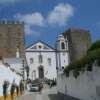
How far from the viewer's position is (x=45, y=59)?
90562 millimetres

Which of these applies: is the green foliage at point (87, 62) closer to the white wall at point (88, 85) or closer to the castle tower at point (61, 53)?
the white wall at point (88, 85)

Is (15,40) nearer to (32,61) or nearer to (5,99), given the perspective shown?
(32,61)

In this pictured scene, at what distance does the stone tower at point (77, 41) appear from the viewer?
95.6 m

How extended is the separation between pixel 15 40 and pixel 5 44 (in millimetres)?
2529

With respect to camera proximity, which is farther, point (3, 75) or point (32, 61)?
→ point (32, 61)

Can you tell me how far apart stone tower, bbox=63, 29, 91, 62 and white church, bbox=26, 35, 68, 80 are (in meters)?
4.17

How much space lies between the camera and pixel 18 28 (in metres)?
84.4

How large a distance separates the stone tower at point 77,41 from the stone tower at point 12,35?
16.0 metres

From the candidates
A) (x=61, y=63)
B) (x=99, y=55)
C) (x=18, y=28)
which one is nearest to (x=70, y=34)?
(x=61, y=63)

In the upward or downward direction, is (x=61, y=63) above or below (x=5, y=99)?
above

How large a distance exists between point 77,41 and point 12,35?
20714mm

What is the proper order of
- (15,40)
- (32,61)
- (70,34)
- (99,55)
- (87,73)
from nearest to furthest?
(99,55)
(87,73)
(15,40)
(32,61)
(70,34)

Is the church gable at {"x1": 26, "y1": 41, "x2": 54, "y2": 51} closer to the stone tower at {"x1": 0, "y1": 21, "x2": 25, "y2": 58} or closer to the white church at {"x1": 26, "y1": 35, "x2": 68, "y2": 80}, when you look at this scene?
the white church at {"x1": 26, "y1": 35, "x2": 68, "y2": 80}

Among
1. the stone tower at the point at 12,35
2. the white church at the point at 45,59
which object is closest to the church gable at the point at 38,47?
the white church at the point at 45,59
